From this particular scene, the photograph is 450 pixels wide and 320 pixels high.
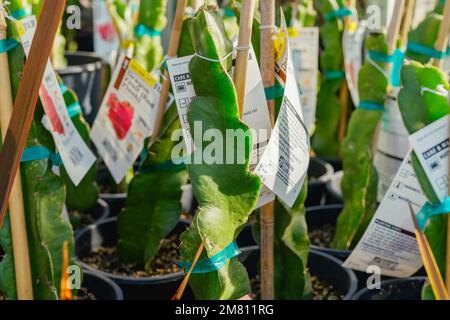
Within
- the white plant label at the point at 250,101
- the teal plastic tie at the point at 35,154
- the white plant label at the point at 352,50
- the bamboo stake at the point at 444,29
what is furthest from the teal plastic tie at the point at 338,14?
the teal plastic tie at the point at 35,154

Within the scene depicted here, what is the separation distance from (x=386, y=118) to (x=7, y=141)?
1.07 metres

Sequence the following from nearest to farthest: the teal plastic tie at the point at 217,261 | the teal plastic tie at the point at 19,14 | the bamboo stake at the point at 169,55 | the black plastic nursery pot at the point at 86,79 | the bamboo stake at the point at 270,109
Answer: the teal plastic tie at the point at 217,261, the bamboo stake at the point at 270,109, the teal plastic tie at the point at 19,14, the bamboo stake at the point at 169,55, the black plastic nursery pot at the point at 86,79

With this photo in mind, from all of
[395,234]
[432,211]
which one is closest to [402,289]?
[395,234]

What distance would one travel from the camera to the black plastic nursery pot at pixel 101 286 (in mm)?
1315

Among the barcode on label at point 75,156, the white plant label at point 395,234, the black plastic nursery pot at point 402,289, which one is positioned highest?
the barcode on label at point 75,156

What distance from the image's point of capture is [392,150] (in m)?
1.63

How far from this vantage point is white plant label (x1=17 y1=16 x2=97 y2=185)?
44.7 inches

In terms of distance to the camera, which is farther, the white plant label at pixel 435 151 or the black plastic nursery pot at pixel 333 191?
the black plastic nursery pot at pixel 333 191

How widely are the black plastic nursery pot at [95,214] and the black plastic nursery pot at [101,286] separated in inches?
15.2

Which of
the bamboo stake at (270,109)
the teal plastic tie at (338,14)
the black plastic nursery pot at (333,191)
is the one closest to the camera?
the bamboo stake at (270,109)

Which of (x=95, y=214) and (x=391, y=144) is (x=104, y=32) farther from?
(x=391, y=144)

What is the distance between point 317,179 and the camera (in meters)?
2.05

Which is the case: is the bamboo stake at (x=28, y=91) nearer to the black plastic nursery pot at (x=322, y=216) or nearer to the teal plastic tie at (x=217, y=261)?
the teal plastic tie at (x=217, y=261)

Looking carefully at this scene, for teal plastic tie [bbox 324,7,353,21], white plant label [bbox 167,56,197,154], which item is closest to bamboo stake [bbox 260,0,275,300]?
white plant label [bbox 167,56,197,154]
